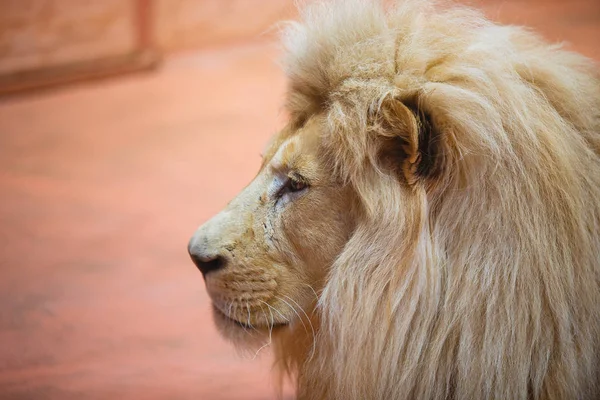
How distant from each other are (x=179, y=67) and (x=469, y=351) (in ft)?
14.3

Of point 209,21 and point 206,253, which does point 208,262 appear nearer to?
point 206,253

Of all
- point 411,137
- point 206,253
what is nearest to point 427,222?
point 411,137

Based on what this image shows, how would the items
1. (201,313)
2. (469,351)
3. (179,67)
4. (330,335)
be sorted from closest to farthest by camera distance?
1. (469,351)
2. (330,335)
3. (201,313)
4. (179,67)

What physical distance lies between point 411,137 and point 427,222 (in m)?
0.17

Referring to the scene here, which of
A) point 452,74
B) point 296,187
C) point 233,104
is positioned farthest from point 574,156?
point 233,104

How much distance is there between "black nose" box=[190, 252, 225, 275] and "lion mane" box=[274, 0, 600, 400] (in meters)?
0.23

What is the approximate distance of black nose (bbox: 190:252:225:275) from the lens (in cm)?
165

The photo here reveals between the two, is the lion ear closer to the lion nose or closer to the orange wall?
the lion nose

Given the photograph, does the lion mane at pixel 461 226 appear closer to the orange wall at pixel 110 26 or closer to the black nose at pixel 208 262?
the black nose at pixel 208 262

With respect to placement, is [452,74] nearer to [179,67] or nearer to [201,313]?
[201,313]

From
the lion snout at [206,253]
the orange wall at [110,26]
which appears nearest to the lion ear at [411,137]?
the lion snout at [206,253]

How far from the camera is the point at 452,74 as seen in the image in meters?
1.53

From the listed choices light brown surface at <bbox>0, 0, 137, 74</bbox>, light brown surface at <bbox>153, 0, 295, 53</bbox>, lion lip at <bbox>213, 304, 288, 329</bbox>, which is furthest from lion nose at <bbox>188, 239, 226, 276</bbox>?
light brown surface at <bbox>153, 0, 295, 53</bbox>

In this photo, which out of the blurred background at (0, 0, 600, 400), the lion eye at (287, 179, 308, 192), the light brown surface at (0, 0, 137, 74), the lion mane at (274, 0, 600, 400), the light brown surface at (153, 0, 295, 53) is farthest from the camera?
the light brown surface at (153, 0, 295, 53)
